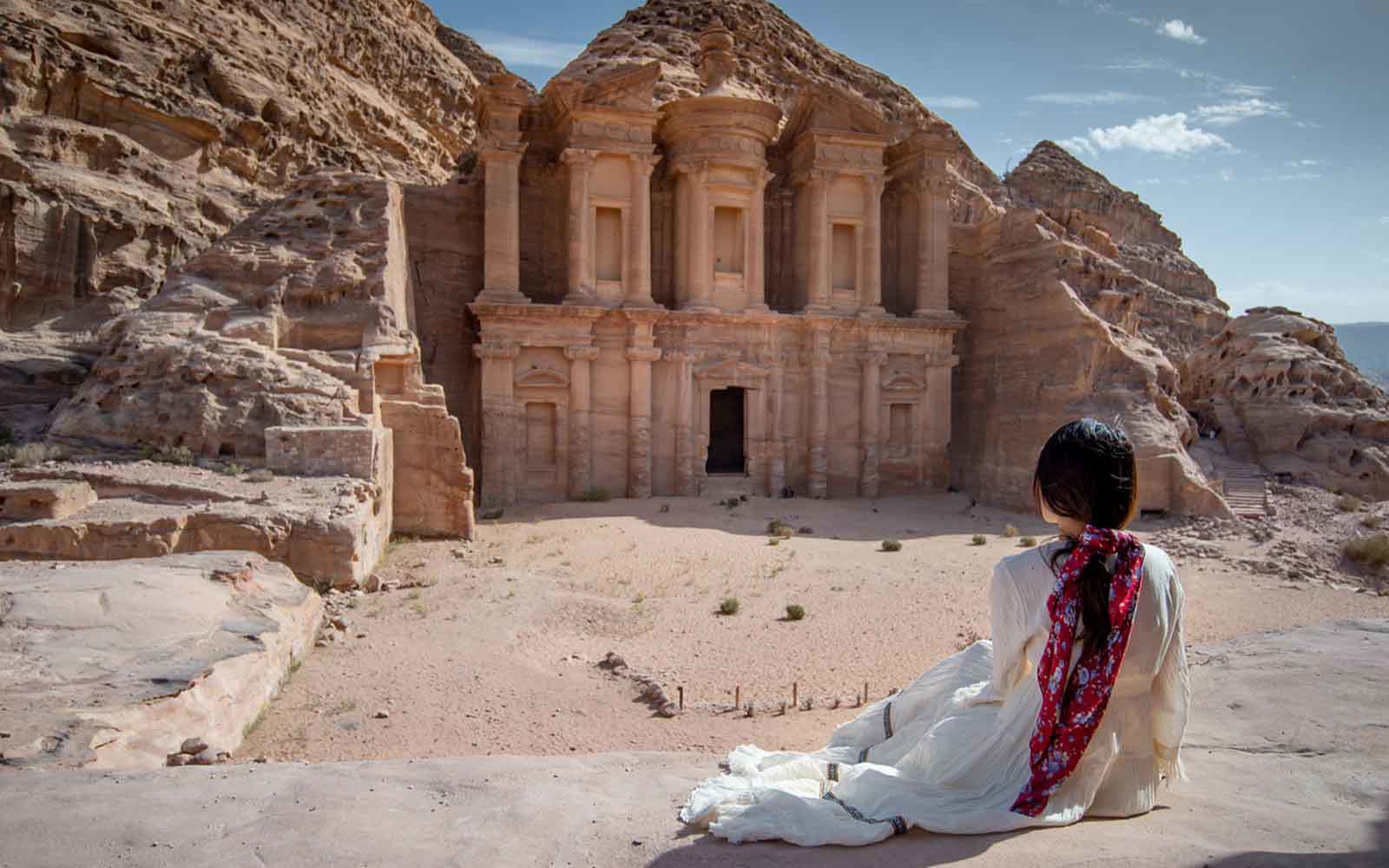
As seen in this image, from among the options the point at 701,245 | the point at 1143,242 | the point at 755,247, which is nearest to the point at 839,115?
the point at 755,247

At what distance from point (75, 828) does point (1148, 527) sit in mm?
20346

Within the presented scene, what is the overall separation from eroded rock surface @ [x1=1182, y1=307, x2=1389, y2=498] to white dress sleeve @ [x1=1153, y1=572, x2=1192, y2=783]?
73.0 ft

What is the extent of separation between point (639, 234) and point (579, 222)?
1.66 metres

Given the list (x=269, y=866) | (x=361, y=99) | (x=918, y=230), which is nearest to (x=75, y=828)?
(x=269, y=866)

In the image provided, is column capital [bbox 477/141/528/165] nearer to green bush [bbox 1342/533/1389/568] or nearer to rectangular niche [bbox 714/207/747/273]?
rectangular niche [bbox 714/207/747/273]

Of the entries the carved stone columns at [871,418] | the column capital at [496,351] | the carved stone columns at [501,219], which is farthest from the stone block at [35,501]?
the carved stone columns at [871,418]

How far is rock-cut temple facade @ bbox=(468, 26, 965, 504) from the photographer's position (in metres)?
22.0

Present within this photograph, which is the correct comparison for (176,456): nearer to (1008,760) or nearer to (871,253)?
(1008,760)

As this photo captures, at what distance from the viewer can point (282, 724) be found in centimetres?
749

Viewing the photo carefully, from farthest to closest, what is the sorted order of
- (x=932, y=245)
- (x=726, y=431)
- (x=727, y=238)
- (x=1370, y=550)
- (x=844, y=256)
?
(x=726, y=431) → (x=932, y=245) → (x=844, y=256) → (x=727, y=238) → (x=1370, y=550)

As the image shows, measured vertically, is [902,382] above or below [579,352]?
below

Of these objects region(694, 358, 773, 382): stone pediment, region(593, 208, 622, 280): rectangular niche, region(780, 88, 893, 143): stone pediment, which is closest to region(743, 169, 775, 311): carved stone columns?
region(694, 358, 773, 382): stone pediment

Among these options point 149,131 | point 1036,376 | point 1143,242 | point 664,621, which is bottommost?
point 664,621

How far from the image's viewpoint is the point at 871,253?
81.3 feet
